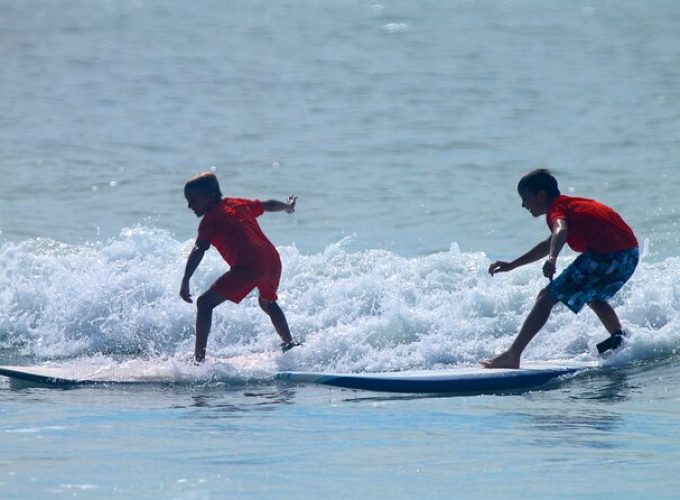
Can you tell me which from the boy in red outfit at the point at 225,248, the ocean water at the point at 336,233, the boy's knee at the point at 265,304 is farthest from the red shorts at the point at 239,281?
the ocean water at the point at 336,233

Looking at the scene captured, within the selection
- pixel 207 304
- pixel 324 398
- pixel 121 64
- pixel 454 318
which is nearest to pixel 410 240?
pixel 454 318

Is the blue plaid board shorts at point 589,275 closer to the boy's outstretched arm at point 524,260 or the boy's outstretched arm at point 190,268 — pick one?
the boy's outstretched arm at point 524,260

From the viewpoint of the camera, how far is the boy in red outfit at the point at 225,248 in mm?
8320

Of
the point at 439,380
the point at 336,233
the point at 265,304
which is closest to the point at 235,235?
the point at 265,304

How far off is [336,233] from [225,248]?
631 cm

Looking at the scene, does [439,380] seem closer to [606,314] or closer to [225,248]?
[606,314]

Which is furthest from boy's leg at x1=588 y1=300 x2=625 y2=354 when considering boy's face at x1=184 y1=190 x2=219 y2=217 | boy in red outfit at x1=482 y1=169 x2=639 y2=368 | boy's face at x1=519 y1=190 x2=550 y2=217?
boy's face at x1=184 y1=190 x2=219 y2=217

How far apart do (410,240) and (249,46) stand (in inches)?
672

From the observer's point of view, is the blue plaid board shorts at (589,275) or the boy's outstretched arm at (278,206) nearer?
the blue plaid board shorts at (589,275)

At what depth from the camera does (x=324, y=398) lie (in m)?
7.43

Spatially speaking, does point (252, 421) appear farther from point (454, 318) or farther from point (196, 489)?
point (454, 318)

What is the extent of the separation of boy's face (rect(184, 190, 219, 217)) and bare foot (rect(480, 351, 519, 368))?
2117mm

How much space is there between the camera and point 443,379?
757cm

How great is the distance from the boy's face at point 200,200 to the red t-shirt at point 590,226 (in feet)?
7.38
